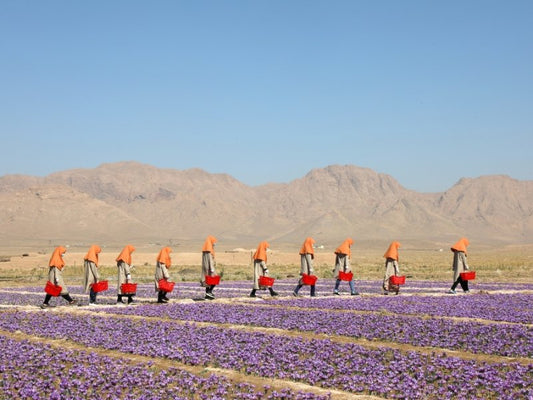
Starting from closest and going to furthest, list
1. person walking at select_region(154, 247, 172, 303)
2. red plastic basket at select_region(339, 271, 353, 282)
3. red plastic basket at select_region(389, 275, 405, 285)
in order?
person walking at select_region(154, 247, 172, 303) < red plastic basket at select_region(339, 271, 353, 282) < red plastic basket at select_region(389, 275, 405, 285)

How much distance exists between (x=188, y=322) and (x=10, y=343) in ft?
15.9

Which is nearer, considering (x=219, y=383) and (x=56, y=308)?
(x=219, y=383)

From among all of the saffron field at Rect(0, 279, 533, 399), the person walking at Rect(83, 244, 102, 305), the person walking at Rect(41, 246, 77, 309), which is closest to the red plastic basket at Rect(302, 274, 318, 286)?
the saffron field at Rect(0, 279, 533, 399)

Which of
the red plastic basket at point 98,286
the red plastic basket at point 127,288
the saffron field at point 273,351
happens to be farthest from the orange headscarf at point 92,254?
the saffron field at point 273,351

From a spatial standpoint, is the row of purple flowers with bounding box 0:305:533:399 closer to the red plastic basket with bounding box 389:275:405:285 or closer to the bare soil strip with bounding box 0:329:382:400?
the bare soil strip with bounding box 0:329:382:400

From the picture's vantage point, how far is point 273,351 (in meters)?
13.9

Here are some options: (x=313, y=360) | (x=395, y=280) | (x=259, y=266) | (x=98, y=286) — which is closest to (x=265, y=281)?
(x=259, y=266)

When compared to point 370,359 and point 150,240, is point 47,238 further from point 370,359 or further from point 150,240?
point 370,359

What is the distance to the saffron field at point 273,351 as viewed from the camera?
36.5ft

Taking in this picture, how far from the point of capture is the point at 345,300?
78.5 feet

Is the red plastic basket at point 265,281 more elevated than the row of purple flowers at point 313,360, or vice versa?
the red plastic basket at point 265,281

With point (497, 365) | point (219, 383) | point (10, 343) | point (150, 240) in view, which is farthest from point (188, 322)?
point (150, 240)

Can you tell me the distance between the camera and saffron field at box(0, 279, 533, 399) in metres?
11.1

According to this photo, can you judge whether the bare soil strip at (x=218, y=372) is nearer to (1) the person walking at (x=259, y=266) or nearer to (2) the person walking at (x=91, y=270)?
(2) the person walking at (x=91, y=270)
